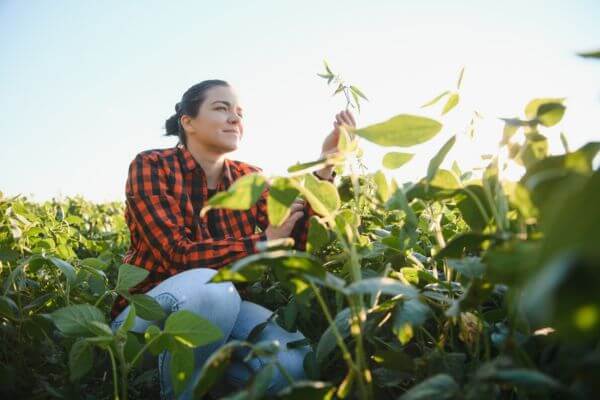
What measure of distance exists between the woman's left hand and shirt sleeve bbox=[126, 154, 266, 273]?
332mm

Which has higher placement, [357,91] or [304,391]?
[357,91]

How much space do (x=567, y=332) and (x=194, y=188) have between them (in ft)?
5.59

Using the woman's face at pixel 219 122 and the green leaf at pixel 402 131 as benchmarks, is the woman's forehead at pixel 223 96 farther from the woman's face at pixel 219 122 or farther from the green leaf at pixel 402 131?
the green leaf at pixel 402 131

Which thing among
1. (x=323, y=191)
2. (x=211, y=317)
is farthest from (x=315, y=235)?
(x=211, y=317)

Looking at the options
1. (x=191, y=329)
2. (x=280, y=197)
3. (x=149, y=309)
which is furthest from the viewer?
(x=149, y=309)

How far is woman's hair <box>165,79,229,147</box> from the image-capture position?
6.64 ft

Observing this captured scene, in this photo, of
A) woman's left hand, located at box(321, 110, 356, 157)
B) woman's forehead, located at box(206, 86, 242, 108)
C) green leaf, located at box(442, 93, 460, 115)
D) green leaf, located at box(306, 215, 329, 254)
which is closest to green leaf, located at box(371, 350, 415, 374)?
green leaf, located at box(306, 215, 329, 254)

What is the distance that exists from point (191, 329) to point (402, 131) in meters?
0.50

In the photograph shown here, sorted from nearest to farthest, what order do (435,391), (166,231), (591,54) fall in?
(591,54) → (435,391) → (166,231)

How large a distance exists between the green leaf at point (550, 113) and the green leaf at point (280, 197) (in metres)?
0.37

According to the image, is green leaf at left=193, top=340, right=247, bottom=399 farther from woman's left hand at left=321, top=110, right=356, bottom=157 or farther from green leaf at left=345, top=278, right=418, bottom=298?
woman's left hand at left=321, top=110, right=356, bottom=157

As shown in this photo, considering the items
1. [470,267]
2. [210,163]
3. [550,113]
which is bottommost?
[470,267]

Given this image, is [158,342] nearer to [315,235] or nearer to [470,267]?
[315,235]

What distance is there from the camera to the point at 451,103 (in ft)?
2.46
